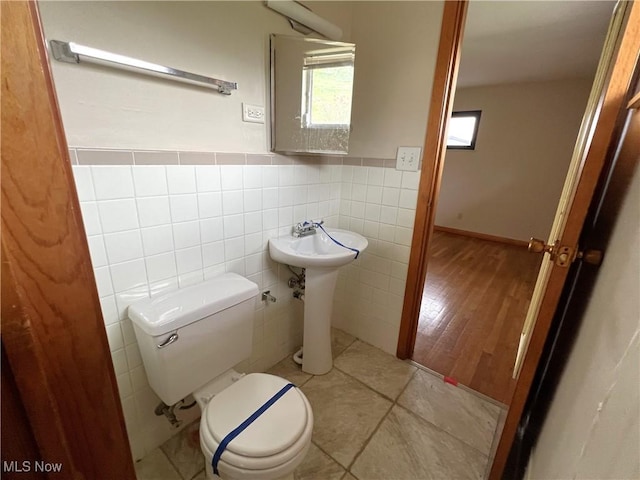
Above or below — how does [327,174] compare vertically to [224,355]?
above

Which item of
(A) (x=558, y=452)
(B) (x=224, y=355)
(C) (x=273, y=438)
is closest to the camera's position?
(A) (x=558, y=452)

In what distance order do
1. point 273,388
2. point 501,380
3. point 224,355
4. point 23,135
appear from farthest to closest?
point 501,380, point 224,355, point 273,388, point 23,135

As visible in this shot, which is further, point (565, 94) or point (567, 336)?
point (565, 94)

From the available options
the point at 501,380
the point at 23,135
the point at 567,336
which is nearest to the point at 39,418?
the point at 23,135

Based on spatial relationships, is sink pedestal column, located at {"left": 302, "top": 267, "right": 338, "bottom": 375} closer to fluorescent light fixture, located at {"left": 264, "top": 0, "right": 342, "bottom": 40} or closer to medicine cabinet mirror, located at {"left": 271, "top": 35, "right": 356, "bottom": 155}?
medicine cabinet mirror, located at {"left": 271, "top": 35, "right": 356, "bottom": 155}

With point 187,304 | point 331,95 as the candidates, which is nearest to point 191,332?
point 187,304

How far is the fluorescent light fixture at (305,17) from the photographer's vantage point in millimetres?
1201

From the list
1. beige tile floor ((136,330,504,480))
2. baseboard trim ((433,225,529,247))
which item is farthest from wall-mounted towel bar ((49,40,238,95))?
baseboard trim ((433,225,529,247))

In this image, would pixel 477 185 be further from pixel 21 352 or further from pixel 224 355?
pixel 21 352

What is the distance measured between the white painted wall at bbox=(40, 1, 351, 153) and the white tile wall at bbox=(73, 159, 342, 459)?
0.11m

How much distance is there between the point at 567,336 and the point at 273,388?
1.01 meters

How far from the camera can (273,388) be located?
1045mm

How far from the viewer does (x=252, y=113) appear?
4.09 feet

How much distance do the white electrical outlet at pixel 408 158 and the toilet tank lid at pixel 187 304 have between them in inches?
40.9
